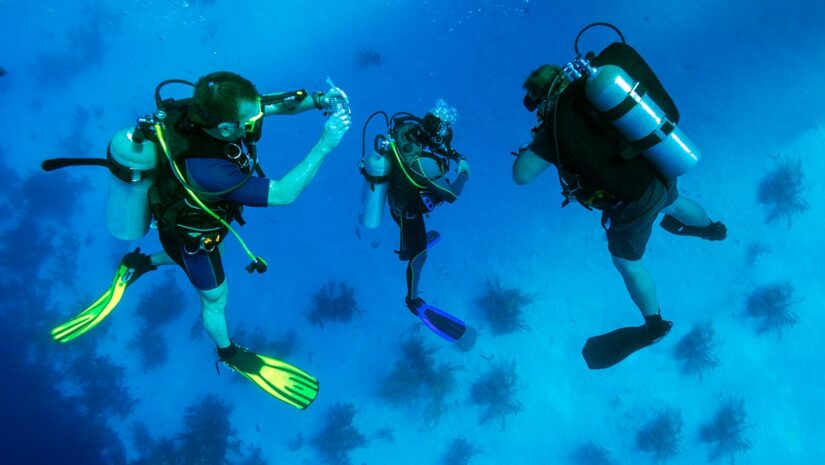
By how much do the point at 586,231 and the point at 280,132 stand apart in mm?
7018

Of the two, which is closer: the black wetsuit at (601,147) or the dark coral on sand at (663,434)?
the black wetsuit at (601,147)

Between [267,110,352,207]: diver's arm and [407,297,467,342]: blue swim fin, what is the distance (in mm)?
3613

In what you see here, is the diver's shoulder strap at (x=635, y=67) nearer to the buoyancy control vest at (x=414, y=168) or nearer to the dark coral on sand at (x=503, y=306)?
the buoyancy control vest at (x=414, y=168)

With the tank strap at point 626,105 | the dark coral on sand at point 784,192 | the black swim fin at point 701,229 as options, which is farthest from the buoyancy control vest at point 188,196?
the dark coral on sand at point 784,192

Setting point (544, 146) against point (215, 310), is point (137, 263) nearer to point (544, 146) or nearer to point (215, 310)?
point (215, 310)

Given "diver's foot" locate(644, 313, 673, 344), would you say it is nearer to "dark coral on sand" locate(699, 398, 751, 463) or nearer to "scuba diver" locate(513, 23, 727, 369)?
"scuba diver" locate(513, 23, 727, 369)

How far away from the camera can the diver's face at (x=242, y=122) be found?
3.56 meters

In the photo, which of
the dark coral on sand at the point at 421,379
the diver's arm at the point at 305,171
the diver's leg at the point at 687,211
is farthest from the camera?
the dark coral on sand at the point at 421,379

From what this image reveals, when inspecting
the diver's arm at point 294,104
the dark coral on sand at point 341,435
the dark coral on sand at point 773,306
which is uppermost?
the diver's arm at point 294,104

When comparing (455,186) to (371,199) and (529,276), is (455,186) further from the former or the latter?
(529,276)

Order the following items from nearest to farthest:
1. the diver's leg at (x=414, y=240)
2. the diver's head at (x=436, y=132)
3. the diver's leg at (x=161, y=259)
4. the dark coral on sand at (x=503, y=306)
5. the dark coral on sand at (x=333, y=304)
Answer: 1. the diver's head at (x=436, y=132)
2. the diver's leg at (x=414, y=240)
3. the diver's leg at (x=161, y=259)
4. the dark coral on sand at (x=503, y=306)
5. the dark coral on sand at (x=333, y=304)

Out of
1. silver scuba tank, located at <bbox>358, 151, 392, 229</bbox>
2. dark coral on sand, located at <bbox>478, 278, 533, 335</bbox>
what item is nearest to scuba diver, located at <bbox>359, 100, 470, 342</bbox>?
silver scuba tank, located at <bbox>358, 151, 392, 229</bbox>

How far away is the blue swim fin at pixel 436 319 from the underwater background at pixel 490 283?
5.54 ft

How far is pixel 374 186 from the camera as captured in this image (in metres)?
5.48
